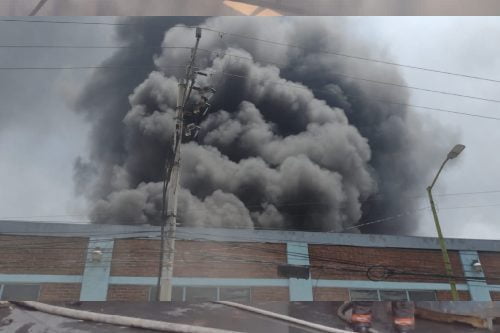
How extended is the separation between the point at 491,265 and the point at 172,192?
1345 millimetres

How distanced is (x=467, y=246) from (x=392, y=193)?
359 mm

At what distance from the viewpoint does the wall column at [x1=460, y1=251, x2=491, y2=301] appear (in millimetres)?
Result: 1661

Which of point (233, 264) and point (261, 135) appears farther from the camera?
point (261, 135)

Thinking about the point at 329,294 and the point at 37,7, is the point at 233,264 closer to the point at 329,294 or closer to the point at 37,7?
the point at 329,294

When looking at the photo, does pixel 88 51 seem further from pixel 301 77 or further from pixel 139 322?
pixel 139 322

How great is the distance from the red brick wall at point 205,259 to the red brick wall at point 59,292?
16 cm

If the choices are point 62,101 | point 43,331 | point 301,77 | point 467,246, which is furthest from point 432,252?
point 62,101

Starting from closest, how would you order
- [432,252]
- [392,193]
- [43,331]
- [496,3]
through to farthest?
[43,331] → [432,252] → [392,193] → [496,3]

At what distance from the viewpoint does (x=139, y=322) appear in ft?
5.05

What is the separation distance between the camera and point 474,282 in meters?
1.67

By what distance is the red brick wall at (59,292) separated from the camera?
145 centimetres

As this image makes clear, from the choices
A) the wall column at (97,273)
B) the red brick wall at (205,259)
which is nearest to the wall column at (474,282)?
the red brick wall at (205,259)

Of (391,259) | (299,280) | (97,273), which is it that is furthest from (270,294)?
(97,273)

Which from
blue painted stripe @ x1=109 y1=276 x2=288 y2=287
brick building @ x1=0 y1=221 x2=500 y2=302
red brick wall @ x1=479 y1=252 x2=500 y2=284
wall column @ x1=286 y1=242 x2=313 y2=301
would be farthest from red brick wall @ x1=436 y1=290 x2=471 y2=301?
blue painted stripe @ x1=109 y1=276 x2=288 y2=287
